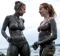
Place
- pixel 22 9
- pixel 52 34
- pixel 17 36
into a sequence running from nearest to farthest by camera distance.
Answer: pixel 52 34, pixel 22 9, pixel 17 36

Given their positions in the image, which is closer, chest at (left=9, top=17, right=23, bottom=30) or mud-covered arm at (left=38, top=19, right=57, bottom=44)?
mud-covered arm at (left=38, top=19, right=57, bottom=44)

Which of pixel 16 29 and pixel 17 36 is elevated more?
pixel 16 29

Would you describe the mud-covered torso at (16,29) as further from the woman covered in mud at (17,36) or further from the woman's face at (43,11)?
the woman's face at (43,11)

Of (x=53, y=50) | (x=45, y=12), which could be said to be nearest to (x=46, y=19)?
(x=45, y=12)

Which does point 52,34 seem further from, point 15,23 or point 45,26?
point 15,23

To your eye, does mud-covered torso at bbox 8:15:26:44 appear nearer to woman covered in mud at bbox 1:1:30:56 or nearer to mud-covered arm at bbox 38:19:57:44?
woman covered in mud at bbox 1:1:30:56

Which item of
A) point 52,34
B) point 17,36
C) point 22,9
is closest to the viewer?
point 52,34

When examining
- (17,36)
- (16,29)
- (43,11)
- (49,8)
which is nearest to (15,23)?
(16,29)

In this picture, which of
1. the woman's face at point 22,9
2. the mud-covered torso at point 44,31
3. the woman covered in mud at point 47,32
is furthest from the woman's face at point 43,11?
the woman's face at point 22,9

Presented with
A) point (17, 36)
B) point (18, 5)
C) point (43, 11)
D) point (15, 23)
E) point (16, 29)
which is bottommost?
point (17, 36)

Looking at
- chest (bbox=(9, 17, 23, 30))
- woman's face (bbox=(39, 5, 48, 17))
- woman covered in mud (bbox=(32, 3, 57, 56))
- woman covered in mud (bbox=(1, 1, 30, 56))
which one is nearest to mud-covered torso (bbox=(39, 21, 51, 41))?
woman covered in mud (bbox=(32, 3, 57, 56))

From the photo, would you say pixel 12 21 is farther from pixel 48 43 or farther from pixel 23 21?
pixel 48 43

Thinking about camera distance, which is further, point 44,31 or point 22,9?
point 22,9

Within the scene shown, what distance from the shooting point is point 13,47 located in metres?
9.43
